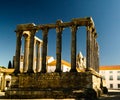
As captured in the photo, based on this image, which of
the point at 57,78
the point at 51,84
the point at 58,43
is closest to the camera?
the point at 57,78

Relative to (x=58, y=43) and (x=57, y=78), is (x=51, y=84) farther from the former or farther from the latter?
(x=58, y=43)

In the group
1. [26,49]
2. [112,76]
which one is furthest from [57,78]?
[112,76]

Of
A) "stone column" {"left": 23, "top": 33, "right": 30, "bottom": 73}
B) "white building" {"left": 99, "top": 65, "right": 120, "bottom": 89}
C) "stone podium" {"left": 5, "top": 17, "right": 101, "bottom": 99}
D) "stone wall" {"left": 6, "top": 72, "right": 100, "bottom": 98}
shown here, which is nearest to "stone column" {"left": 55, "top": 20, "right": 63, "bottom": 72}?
"stone podium" {"left": 5, "top": 17, "right": 101, "bottom": 99}

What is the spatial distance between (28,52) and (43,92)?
8246 millimetres

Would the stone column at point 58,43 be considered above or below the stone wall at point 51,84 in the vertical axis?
above

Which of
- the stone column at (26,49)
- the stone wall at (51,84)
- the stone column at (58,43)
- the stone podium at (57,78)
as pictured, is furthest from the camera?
the stone column at (26,49)

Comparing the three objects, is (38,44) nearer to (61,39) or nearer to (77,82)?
(61,39)

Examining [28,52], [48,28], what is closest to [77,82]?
[48,28]

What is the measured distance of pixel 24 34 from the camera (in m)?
30.6

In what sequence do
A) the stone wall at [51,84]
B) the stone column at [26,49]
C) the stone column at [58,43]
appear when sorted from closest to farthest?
the stone wall at [51,84] < the stone column at [58,43] < the stone column at [26,49]

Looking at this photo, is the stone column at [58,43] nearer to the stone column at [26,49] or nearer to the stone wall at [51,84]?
the stone wall at [51,84]

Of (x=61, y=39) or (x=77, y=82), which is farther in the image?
(x=61, y=39)

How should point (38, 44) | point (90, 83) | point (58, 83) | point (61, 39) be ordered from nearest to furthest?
1. point (90, 83)
2. point (58, 83)
3. point (61, 39)
4. point (38, 44)

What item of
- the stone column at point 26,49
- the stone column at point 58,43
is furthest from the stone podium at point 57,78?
the stone column at point 26,49
